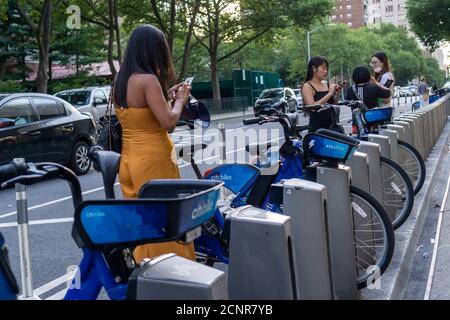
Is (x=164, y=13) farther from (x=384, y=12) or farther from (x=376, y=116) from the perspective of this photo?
(x=384, y=12)

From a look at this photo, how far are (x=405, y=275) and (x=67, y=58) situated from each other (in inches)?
1206

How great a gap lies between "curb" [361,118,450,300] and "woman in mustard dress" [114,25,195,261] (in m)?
1.33

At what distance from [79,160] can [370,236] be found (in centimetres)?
841

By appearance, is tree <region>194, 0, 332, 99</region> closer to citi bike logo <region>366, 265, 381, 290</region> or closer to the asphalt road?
the asphalt road

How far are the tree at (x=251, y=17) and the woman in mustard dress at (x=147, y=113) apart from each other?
98.6 ft

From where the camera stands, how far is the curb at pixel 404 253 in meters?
4.15

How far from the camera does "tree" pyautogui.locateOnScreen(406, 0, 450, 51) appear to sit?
28.4 m

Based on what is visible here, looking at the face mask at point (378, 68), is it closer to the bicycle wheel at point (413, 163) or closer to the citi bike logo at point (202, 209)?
the bicycle wheel at point (413, 163)

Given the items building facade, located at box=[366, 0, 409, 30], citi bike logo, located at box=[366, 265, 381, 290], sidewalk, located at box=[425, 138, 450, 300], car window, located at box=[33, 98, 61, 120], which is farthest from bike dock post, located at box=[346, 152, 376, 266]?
building facade, located at box=[366, 0, 409, 30]

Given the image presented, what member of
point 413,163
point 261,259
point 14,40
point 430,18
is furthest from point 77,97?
point 430,18

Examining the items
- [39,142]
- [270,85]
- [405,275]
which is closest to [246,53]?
[270,85]

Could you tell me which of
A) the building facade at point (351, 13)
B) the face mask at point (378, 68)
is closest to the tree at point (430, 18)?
the face mask at point (378, 68)

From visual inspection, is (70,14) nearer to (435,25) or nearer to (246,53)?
(435,25)

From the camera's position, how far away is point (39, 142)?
425 inches
